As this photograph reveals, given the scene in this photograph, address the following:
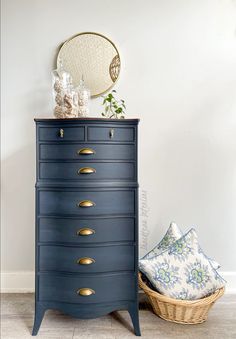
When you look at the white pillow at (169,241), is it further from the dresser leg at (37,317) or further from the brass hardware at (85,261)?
the dresser leg at (37,317)

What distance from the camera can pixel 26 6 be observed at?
2.41 meters

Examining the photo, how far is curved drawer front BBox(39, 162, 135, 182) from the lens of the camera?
1.87 m

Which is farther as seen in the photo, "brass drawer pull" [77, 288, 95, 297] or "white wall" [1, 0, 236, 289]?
"white wall" [1, 0, 236, 289]

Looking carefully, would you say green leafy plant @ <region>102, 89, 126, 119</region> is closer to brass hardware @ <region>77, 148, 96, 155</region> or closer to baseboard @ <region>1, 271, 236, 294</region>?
brass hardware @ <region>77, 148, 96, 155</region>

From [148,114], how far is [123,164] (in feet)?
2.27

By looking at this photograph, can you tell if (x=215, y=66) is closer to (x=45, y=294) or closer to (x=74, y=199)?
(x=74, y=199)

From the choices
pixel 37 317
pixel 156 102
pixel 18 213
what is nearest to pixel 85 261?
pixel 37 317

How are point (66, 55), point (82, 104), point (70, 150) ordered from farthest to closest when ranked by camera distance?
1. point (66, 55)
2. point (82, 104)
3. point (70, 150)

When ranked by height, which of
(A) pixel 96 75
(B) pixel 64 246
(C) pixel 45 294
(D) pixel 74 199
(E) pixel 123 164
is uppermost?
(A) pixel 96 75

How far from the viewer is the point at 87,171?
6.09ft

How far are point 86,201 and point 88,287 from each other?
48 centimetres

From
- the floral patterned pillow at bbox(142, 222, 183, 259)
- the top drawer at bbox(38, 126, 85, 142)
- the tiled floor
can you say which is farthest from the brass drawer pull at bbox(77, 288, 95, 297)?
the top drawer at bbox(38, 126, 85, 142)

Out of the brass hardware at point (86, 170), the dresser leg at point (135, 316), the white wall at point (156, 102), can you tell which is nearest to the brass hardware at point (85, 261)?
the dresser leg at point (135, 316)

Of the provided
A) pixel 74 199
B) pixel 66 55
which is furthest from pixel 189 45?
pixel 74 199
